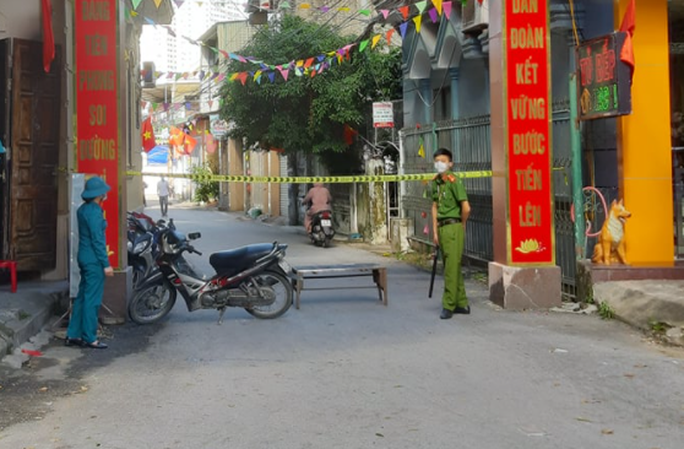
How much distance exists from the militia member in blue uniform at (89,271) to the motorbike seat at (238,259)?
1475 mm

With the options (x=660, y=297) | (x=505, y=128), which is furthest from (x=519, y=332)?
(x=505, y=128)

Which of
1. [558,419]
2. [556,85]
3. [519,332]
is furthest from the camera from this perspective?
[556,85]

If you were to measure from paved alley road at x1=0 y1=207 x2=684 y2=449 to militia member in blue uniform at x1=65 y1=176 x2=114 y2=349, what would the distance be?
8.7 inches

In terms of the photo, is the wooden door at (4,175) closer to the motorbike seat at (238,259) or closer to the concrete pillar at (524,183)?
the motorbike seat at (238,259)

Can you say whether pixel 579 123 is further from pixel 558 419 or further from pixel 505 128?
pixel 558 419

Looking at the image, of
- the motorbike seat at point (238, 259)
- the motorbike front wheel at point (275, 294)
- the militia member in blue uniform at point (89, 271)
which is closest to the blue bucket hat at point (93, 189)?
the militia member in blue uniform at point (89, 271)

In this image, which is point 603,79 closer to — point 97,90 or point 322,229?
point 97,90

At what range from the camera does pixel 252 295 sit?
9195mm

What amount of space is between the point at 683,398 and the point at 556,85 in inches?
278

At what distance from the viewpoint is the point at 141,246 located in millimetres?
11242

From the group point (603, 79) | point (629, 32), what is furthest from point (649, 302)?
point (629, 32)

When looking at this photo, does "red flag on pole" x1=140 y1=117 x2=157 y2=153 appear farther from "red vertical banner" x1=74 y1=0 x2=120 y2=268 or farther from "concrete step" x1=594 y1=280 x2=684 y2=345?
"concrete step" x1=594 y1=280 x2=684 y2=345

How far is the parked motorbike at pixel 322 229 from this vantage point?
18734 mm

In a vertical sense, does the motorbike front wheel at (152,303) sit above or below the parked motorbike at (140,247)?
below
